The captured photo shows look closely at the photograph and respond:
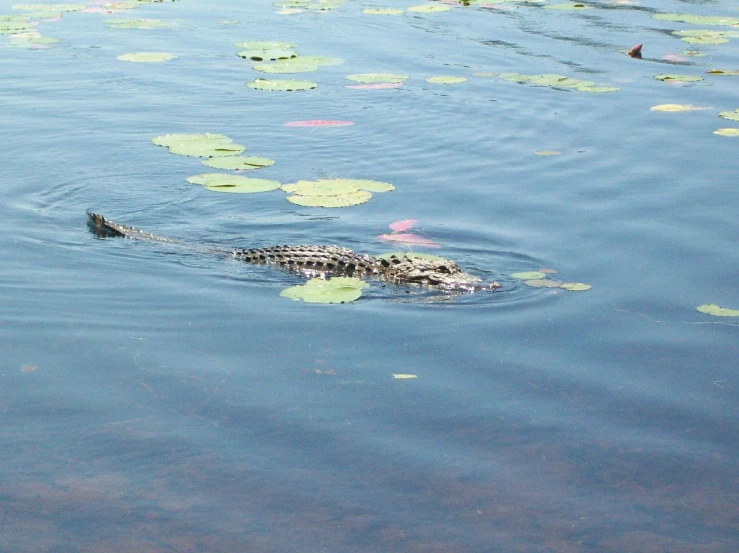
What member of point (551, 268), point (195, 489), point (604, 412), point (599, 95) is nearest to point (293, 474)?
point (195, 489)

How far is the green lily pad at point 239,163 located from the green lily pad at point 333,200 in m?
0.75

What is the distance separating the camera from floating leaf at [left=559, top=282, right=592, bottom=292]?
6.38 meters

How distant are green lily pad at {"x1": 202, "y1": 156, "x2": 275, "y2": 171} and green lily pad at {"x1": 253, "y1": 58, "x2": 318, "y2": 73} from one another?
10.1 feet

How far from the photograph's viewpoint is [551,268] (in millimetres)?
6754

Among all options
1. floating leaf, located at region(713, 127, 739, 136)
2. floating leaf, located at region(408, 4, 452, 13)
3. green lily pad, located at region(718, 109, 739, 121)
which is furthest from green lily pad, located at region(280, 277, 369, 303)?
floating leaf, located at region(408, 4, 452, 13)

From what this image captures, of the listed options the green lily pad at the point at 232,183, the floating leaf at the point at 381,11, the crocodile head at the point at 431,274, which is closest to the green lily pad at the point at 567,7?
the floating leaf at the point at 381,11

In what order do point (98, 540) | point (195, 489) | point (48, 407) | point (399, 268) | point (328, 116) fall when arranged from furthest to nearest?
point (328, 116) → point (399, 268) → point (48, 407) → point (195, 489) → point (98, 540)

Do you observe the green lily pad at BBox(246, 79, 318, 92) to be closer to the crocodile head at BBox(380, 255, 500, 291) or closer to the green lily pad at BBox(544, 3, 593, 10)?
the crocodile head at BBox(380, 255, 500, 291)

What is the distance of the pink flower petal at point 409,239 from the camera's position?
7314mm

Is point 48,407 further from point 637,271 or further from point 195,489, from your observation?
point 637,271

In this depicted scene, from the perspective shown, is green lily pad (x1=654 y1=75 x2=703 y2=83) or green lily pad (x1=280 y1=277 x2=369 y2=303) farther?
green lily pad (x1=654 y1=75 x2=703 y2=83)

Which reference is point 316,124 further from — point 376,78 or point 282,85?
point 376,78

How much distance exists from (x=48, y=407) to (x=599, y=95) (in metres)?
7.69

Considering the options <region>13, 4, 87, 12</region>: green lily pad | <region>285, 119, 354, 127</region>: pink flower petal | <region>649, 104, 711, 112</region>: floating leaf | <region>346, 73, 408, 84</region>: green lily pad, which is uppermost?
<region>13, 4, 87, 12</region>: green lily pad
